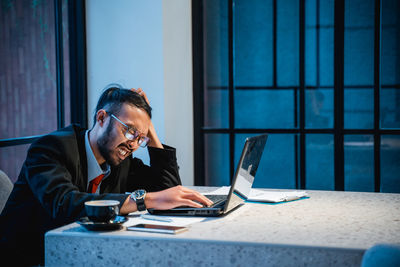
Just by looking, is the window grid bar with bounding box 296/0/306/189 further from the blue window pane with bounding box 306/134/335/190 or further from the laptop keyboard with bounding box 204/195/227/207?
the laptop keyboard with bounding box 204/195/227/207

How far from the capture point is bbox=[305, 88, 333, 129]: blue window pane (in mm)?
3539

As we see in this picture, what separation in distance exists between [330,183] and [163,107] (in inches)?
55.9

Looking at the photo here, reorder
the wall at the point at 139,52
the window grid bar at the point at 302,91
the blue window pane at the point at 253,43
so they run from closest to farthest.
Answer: the wall at the point at 139,52 < the window grid bar at the point at 302,91 < the blue window pane at the point at 253,43

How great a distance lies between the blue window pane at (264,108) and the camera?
3652mm

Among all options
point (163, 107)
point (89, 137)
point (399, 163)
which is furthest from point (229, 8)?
point (89, 137)

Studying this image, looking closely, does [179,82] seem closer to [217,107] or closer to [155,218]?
[217,107]

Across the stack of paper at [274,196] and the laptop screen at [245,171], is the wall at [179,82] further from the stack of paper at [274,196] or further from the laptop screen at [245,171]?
the laptop screen at [245,171]

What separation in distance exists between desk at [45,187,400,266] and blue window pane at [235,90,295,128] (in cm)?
208

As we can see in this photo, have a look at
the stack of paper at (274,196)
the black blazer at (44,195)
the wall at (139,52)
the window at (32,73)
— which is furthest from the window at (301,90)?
the black blazer at (44,195)

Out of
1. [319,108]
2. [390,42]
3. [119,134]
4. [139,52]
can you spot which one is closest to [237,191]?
[119,134]

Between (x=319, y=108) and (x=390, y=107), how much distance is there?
1.66 feet

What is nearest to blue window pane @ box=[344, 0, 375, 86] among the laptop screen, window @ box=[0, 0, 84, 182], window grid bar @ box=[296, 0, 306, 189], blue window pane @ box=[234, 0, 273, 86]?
window grid bar @ box=[296, 0, 306, 189]

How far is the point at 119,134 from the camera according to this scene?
6.29ft

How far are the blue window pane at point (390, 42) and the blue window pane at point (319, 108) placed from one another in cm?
41
